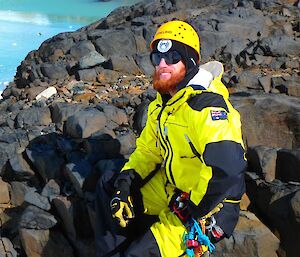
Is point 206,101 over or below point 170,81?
below

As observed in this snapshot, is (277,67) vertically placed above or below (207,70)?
below

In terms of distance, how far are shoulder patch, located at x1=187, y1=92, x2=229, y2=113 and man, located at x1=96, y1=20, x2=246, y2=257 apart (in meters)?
0.01

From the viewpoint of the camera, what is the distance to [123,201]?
5004 mm

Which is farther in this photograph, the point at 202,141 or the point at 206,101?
the point at 206,101

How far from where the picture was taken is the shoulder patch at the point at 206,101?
4363 millimetres

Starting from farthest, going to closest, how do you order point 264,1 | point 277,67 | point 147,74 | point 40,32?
point 40,32, point 264,1, point 147,74, point 277,67

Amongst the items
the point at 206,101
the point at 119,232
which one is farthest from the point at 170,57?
the point at 119,232

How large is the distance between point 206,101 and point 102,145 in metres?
3.65

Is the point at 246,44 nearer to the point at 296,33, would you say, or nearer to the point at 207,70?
the point at 296,33

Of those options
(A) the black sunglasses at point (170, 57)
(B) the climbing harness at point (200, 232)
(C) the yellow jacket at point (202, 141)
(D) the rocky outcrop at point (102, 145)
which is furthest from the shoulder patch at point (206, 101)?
(D) the rocky outcrop at point (102, 145)

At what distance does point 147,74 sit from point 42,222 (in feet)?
28.2

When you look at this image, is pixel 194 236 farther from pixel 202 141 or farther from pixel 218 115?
pixel 218 115

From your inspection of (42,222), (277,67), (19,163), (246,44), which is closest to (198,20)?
(246,44)

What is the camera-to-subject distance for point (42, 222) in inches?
273
